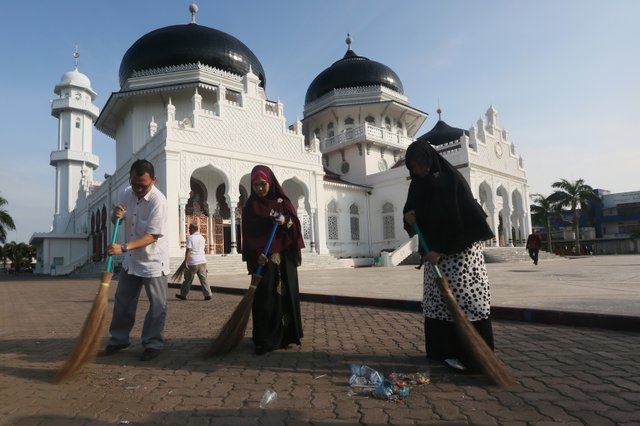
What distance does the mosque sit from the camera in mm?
18562

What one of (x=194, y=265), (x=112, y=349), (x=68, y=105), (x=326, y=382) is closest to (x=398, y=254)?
(x=194, y=265)

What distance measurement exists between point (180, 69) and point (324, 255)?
42.7 feet

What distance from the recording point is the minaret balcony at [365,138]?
2739 cm

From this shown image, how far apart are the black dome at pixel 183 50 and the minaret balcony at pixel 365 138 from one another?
26.3 ft

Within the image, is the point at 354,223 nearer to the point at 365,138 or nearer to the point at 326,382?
the point at 365,138

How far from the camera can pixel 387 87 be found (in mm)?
30766

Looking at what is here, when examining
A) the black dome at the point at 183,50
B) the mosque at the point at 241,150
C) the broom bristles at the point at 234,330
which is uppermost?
the black dome at the point at 183,50

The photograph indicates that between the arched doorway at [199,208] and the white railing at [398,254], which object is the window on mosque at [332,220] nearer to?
the white railing at [398,254]

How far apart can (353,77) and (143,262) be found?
29.2m

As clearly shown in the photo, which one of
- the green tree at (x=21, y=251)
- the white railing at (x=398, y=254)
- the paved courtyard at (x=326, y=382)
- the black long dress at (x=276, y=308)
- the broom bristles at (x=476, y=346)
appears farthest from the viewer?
the green tree at (x=21, y=251)

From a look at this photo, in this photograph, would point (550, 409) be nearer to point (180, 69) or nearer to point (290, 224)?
point (290, 224)

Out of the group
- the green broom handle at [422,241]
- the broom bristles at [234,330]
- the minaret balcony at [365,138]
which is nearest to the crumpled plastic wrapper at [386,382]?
the green broom handle at [422,241]

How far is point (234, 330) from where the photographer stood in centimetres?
347

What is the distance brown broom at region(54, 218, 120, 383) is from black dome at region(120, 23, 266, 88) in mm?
22353
